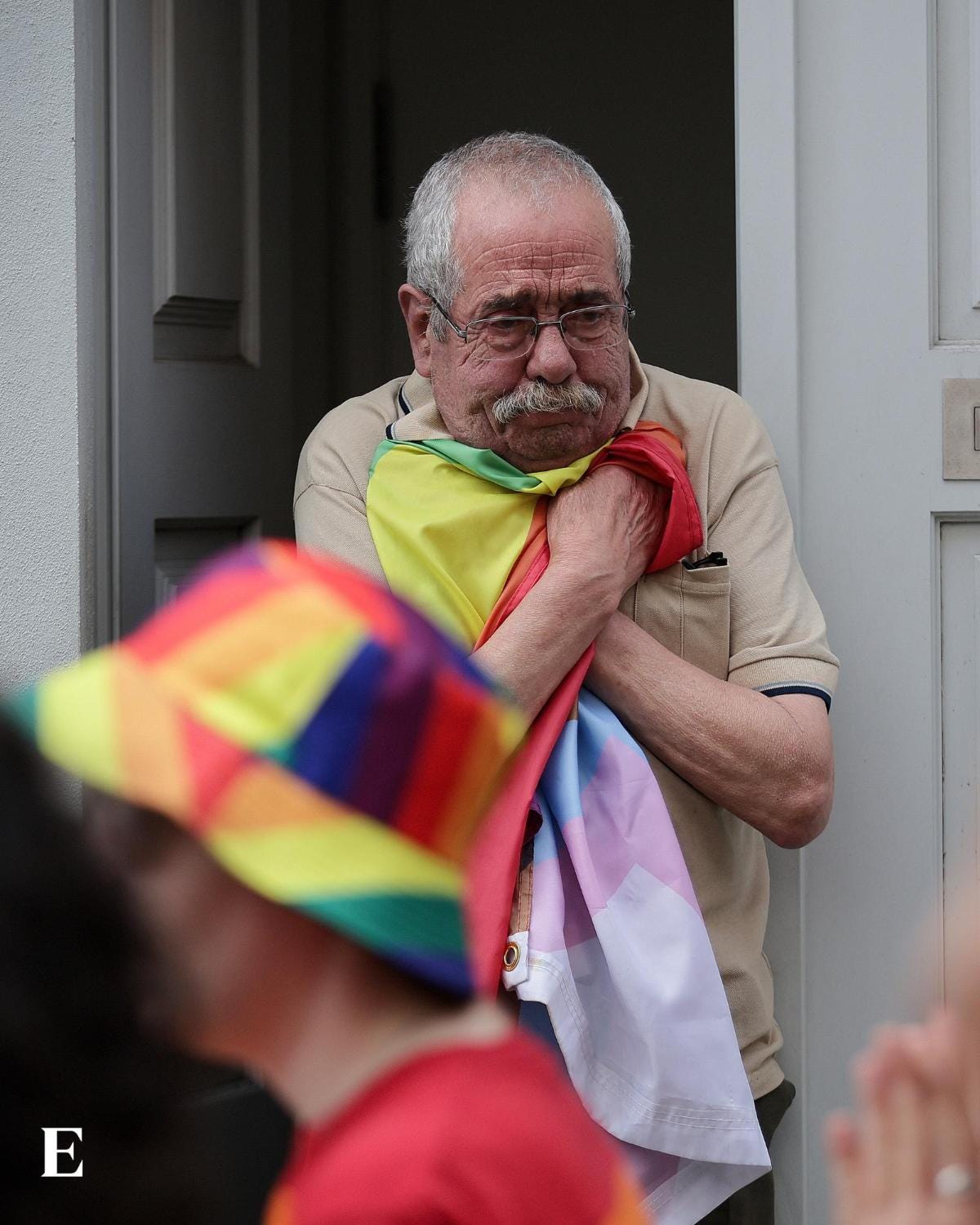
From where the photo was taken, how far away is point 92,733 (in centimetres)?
76

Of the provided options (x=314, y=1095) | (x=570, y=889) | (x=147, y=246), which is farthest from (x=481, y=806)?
(x=147, y=246)

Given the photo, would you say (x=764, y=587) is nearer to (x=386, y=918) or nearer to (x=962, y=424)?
(x=962, y=424)

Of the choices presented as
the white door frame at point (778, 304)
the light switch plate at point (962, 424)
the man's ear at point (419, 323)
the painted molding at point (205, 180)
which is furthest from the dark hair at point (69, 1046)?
the painted molding at point (205, 180)

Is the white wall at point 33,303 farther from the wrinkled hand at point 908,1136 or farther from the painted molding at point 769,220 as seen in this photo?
the wrinkled hand at point 908,1136

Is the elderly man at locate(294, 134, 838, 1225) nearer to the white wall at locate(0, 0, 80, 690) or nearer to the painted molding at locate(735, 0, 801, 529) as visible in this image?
the painted molding at locate(735, 0, 801, 529)

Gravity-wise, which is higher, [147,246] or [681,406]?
[147,246]

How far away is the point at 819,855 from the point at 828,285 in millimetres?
803

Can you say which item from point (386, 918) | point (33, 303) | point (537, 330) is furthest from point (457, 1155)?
point (33, 303)

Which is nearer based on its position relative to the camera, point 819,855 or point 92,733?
point 92,733

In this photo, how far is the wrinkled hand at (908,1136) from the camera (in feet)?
2.30

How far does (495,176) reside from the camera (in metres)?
1.86

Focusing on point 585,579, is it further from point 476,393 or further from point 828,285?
point 828,285

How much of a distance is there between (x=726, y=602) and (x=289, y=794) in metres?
1.17

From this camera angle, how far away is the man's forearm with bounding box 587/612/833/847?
173 centimetres
